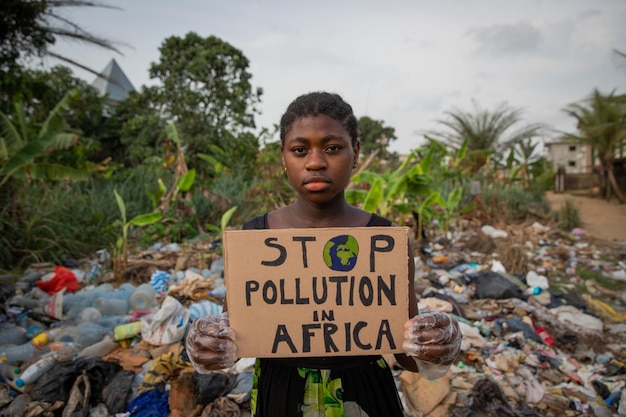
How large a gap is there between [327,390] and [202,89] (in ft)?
48.1

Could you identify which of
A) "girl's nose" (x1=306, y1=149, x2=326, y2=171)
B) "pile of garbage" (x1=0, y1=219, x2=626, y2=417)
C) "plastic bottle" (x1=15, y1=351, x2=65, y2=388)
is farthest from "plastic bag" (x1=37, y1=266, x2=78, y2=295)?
"girl's nose" (x1=306, y1=149, x2=326, y2=171)

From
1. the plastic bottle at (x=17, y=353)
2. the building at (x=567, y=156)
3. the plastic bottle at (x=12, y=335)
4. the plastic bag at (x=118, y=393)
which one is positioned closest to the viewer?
the plastic bag at (x=118, y=393)

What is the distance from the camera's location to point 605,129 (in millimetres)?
14188

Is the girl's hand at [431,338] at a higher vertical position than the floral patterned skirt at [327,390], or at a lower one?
higher

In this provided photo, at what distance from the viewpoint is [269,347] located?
1.08 m

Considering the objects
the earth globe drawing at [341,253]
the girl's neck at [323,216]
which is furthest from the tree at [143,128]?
the earth globe drawing at [341,253]

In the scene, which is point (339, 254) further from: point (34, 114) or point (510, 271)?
point (34, 114)

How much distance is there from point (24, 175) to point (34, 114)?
1132 centimetres

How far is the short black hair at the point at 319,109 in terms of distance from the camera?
119 centimetres

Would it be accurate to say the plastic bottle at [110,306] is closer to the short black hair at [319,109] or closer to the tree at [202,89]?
the short black hair at [319,109]

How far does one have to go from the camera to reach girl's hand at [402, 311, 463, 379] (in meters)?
1.05

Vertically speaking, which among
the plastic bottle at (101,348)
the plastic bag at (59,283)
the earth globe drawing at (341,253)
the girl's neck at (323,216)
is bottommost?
the plastic bottle at (101,348)

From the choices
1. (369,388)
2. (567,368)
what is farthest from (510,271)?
(369,388)

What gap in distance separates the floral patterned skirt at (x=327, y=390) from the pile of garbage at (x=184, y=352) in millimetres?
1321
